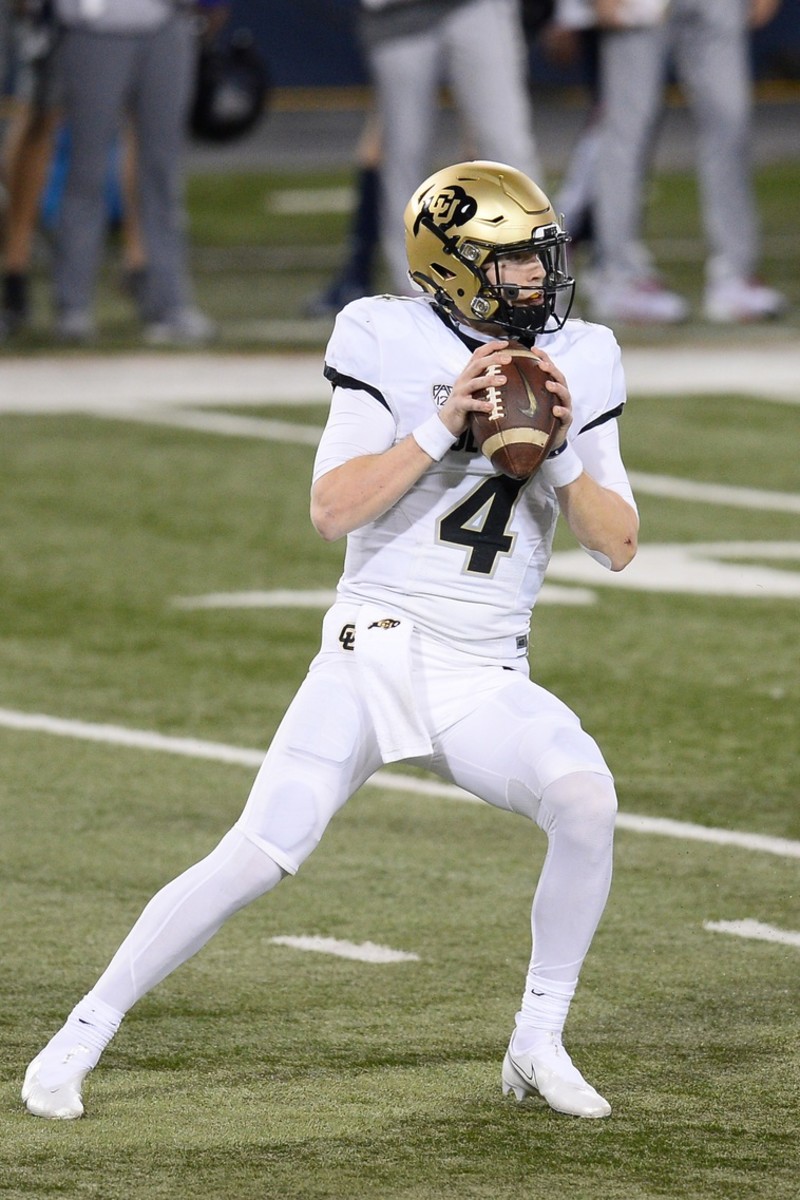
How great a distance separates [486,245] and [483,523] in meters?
0.46

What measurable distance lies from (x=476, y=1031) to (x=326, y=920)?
0.73 metres

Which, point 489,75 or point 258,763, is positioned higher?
point 489,75

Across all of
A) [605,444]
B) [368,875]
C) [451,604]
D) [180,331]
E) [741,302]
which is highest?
[605,444]

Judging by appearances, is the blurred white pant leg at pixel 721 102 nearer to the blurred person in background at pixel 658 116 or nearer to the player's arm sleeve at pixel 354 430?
the blurred person in background at pixel 658 116

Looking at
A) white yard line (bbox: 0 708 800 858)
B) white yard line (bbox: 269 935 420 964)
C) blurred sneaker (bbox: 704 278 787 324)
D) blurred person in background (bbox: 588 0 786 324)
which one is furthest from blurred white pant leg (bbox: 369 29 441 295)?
white yard line (bbox: 269 935 420 964)

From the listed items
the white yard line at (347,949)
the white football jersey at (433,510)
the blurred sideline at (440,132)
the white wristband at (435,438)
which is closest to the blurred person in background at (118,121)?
the white yard line at (347,949)

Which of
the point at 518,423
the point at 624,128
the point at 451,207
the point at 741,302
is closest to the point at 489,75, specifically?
the point at 624,128

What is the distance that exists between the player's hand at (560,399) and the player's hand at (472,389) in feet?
0.24

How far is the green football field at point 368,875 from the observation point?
4.11m

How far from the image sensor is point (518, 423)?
4.34m

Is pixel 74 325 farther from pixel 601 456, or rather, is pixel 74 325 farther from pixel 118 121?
pixel 601 456

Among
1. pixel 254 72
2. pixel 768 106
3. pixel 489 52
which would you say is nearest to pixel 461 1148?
pixel 489 52

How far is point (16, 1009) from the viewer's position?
4785 mm

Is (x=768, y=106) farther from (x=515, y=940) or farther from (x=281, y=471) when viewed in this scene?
(x=515, y=940)
